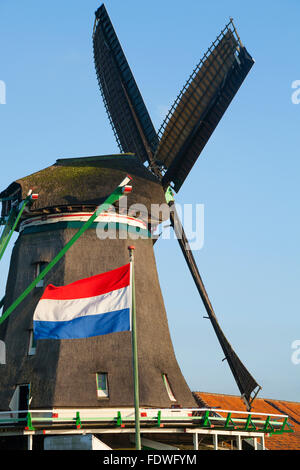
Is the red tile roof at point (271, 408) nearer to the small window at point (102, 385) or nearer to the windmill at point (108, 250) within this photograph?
the windmill at point (108, 250)

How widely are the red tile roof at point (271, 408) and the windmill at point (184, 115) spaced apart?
5.24 meters

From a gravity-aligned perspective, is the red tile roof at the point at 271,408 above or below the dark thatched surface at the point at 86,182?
below

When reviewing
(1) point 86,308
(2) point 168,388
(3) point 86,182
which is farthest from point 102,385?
(3) point 86,182

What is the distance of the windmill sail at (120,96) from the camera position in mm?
31141

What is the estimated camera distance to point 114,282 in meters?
17.3

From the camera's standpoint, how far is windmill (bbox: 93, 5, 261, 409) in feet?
90.6

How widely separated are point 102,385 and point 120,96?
15077mm

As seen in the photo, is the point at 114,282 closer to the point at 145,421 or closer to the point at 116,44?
the point at 145,421

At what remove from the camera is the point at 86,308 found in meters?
17.3

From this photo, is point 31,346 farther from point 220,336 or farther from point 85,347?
point 220,336

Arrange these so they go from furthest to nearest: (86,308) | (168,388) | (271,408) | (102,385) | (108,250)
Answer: (271,408), (108,250), (168,388), (102,385), (86,308)

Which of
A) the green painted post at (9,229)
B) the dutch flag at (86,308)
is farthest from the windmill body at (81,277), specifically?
the dutch flag at (86,308)
